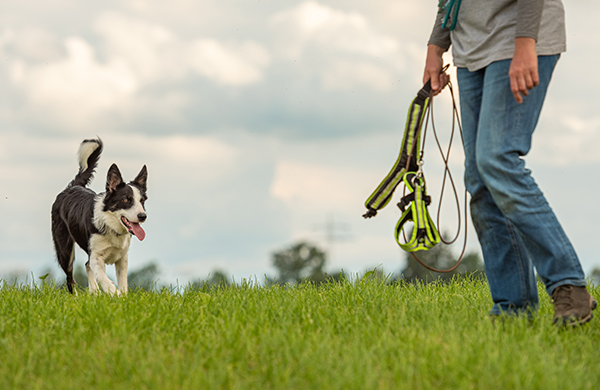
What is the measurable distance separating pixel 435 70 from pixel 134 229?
3.96m

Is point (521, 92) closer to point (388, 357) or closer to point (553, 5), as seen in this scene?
point (553, 5)

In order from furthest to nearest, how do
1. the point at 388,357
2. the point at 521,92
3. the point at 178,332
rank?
the point at 178,332
the point at 521,92
the point at 388,357

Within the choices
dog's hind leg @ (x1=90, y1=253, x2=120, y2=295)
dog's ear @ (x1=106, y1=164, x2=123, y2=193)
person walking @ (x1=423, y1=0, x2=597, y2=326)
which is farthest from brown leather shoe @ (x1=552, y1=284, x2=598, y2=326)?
dog's ear @ (x1=106, y1=164, x2=123, y2=193)

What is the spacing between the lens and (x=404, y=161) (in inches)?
161

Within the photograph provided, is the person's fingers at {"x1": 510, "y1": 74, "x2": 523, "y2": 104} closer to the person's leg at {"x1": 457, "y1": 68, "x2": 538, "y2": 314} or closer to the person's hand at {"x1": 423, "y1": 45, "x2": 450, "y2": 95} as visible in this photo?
the person's leg at {"x1": 457, "y1": 68, "x2": 538, "y2": 314}

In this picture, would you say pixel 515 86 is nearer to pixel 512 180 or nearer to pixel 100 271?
pixel 512 180

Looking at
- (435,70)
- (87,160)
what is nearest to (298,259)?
(87,160)

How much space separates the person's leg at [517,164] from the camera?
3635mm

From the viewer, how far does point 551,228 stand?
12.0 feet

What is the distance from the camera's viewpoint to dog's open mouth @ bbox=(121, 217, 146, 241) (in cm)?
667

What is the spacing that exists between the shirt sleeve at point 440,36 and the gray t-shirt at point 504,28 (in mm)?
311

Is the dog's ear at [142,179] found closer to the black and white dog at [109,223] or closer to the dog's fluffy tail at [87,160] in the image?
the black and white dog at [109,223]

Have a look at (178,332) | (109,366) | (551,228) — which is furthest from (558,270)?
(109,366)

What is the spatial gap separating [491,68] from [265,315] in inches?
88.8
